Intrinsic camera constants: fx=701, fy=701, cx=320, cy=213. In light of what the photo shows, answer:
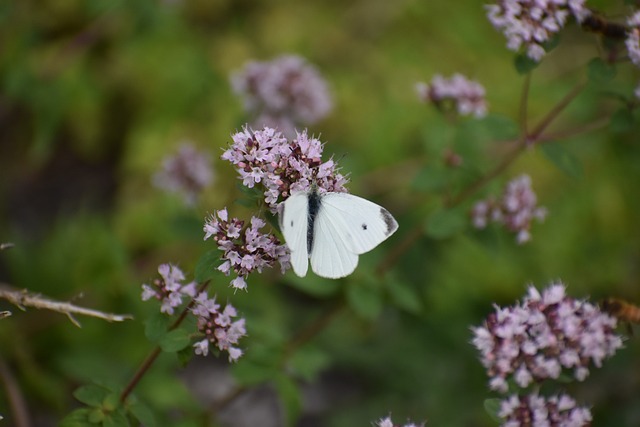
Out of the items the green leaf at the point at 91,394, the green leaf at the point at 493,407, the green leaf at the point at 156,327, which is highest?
the green leaf at the point at 156,327

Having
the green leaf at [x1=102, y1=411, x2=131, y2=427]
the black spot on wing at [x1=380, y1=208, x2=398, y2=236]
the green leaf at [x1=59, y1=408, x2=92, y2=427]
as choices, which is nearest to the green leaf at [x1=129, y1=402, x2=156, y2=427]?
the green leaf at [x1=102, y1=411, x2=131, y2=427]

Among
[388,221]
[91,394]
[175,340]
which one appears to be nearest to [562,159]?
[388,221]

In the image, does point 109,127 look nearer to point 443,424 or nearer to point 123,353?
point 123,353

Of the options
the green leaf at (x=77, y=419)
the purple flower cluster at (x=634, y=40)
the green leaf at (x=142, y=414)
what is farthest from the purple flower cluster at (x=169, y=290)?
the purple flower cluster at (x=634, y=40)

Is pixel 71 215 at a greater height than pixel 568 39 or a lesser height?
lesser

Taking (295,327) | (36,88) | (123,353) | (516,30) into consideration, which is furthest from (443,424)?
(36,88)

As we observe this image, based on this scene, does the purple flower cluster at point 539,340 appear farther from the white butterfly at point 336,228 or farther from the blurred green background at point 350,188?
the blurred green background at point 350,188
